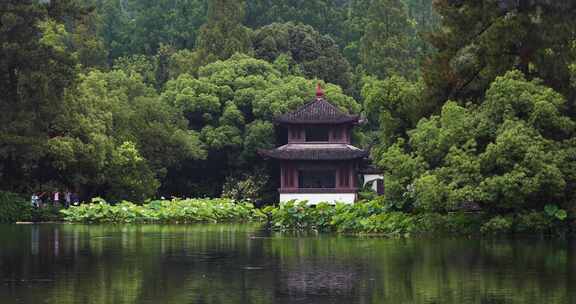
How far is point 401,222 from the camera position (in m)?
36.7

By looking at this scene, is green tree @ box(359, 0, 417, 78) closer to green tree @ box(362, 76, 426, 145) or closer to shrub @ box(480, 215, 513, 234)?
green tree @ box(362, 76, 426, 145)

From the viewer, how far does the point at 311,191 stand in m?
67.5

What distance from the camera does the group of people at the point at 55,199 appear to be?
5224 cm

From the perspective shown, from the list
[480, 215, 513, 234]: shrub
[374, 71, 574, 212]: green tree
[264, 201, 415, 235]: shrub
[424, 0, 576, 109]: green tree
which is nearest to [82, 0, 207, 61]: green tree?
[264, 201, 415, 235]: shrub

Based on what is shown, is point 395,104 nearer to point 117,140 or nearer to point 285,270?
point 285,270

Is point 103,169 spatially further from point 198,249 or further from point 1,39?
point 198,249

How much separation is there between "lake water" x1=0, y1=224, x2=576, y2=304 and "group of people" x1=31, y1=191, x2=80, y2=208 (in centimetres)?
1690

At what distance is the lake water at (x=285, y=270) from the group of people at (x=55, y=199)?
665 inches

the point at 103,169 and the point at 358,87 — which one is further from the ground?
the point at 358,87

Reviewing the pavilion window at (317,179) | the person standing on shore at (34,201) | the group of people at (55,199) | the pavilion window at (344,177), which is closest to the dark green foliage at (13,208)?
the person standing on shore at (34,201)

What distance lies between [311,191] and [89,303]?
4981 cm

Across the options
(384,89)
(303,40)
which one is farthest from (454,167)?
(303,40)

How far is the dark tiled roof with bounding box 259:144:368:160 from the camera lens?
2601 inches

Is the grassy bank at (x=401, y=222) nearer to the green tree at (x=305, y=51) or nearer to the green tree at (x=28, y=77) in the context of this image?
the green tree at (x=28, y=77)
